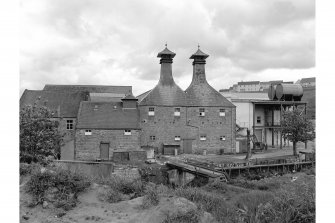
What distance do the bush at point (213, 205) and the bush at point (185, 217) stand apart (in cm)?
53

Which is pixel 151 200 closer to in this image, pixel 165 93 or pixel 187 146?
pixel 187 146

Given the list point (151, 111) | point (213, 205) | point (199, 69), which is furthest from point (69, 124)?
point (213, 205)

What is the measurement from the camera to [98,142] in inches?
1025

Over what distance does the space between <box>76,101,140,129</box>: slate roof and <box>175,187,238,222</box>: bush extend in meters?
17.7

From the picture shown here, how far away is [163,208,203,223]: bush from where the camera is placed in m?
7.31

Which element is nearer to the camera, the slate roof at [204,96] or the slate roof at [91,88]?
the slate roof at [204,96]

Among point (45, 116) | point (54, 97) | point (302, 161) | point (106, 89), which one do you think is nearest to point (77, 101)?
point (54, 97)

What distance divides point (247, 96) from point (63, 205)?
35.5 meters

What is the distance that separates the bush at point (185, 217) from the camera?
731cm

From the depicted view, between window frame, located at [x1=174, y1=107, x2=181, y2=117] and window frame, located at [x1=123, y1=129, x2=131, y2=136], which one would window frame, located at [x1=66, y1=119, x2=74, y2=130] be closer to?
window frame, located at [x1=123, y1=129, x2=131, y2=136]

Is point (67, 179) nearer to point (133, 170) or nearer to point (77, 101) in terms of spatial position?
point (133, 170)

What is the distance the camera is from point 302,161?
2486 cm

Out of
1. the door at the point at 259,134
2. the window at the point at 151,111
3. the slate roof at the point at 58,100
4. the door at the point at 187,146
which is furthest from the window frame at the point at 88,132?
the door at the point at 259,134

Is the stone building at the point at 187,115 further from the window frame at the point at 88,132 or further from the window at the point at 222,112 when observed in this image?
the window frame at the point at 88,132
